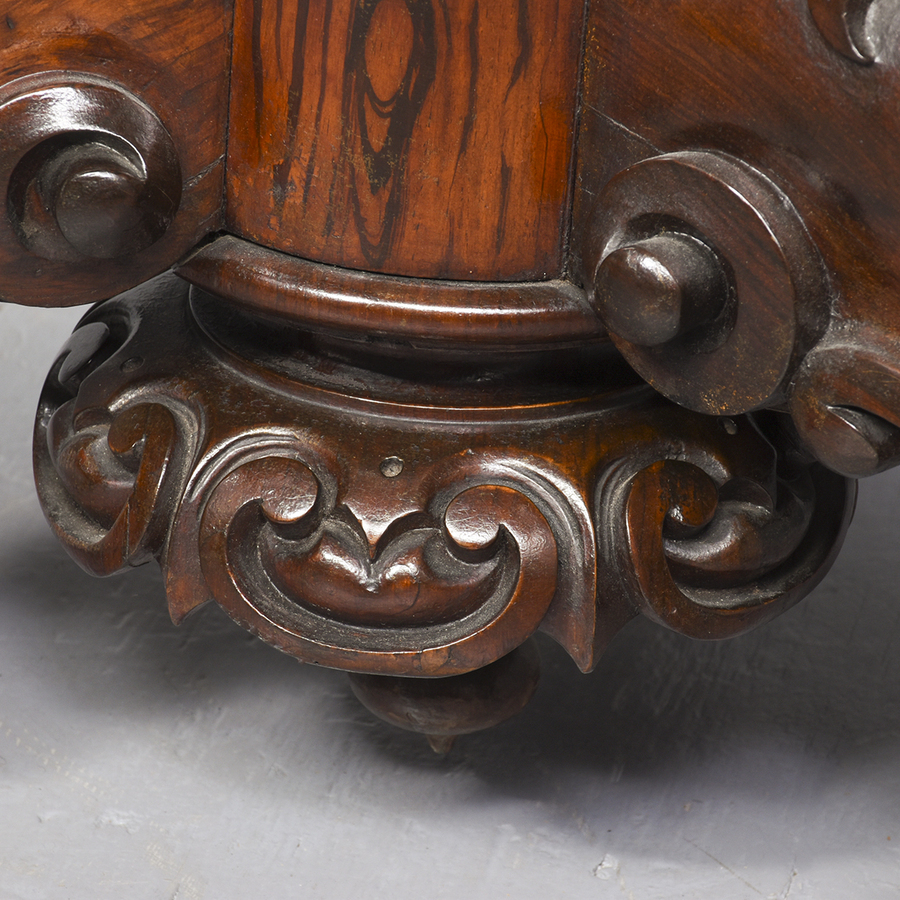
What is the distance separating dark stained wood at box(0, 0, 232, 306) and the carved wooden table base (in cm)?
9

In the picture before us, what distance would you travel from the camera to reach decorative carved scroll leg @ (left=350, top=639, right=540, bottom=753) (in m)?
1.01

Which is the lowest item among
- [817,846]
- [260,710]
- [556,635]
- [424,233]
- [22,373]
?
[22,373]

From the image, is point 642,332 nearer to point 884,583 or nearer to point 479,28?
point 479,28

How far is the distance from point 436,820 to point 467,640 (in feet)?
0.62

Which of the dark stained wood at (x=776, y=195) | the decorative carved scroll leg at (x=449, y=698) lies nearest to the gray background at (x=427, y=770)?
the decorative carved scroll leg at (x=449, y=698)

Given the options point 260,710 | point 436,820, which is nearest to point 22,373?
point 260,710

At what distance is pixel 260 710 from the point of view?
1132mm

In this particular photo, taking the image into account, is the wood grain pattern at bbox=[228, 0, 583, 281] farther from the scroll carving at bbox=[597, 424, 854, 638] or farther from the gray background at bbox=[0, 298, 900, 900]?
the gray background at bbox=[0, 298, 900, 900]

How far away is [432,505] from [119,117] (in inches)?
12.0

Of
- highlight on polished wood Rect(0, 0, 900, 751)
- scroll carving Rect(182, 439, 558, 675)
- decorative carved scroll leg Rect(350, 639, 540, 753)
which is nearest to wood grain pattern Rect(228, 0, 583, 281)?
highlight on polished wood Rect(0, 0, 900, 751)

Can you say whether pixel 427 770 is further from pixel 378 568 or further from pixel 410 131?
pixel 410 131

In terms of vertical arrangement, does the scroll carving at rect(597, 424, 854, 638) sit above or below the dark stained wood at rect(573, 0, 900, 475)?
below

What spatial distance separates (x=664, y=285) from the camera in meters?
0.79

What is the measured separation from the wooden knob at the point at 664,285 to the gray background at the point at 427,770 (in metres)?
0.39
